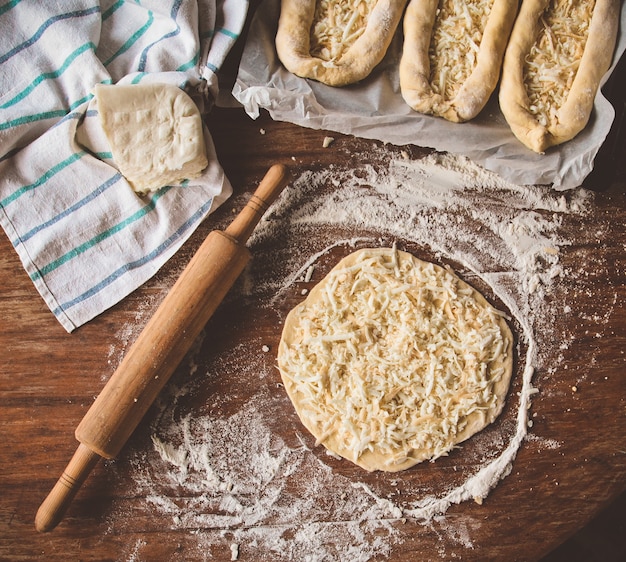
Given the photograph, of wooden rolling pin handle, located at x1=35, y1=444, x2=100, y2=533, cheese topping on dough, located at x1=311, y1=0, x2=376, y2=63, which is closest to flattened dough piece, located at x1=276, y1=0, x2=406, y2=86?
cheese topping on dough, located at x1=311, y1=0, x2=376, y2=63

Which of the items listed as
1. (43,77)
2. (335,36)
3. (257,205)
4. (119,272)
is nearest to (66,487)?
(119,272)

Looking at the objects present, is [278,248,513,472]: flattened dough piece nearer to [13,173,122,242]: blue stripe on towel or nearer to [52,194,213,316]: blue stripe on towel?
[52,194,213,316]: blue stripe on towel

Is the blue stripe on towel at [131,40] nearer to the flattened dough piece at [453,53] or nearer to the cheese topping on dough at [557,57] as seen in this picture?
the flattened dough piece at [453,53]

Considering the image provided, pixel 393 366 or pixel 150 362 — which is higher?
pixel 150 362

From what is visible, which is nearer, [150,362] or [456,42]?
[150,362]

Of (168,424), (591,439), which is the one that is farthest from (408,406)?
(168,424)

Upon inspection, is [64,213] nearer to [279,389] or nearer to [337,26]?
[279,389]
